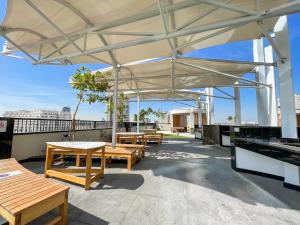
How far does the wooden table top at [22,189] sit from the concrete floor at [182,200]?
53 centimetres

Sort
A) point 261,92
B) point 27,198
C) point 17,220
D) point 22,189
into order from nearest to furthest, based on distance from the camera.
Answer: point 17,220
point 27,198
point 22,189
point 261,92

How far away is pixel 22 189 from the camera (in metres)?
1.68

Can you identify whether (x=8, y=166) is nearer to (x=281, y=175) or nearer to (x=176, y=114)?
(x=281, y=175)

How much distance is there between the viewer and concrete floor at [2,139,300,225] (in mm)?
2102

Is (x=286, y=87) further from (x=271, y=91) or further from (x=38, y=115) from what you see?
(x=38, y=115)

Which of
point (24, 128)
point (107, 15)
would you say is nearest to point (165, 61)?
point (107, 15)

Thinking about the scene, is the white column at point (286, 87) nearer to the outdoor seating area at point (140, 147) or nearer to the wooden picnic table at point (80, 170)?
the outdoor seating area at point (140, 147)

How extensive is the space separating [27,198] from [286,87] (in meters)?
4.70

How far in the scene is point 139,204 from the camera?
2.44 m

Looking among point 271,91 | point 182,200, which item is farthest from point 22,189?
point 271,91

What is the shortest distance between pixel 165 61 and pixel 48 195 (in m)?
5.71

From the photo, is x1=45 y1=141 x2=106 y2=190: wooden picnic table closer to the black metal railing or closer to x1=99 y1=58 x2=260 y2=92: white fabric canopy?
the black metal railing

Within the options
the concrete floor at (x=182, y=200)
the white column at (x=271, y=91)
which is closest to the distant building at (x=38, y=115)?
the concrete floor at (x=182, y=200)

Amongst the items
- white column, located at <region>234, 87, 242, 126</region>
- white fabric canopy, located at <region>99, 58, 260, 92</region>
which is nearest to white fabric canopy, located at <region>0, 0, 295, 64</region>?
white fabric canopy, located at <region>99, 58, 260, 92</region>
